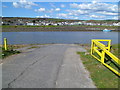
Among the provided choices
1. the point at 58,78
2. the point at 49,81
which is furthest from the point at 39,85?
the point at 58,78

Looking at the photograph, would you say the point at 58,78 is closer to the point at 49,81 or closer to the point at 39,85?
the point at 49,81

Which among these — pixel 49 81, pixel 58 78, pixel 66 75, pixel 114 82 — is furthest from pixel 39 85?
pixel 114 82

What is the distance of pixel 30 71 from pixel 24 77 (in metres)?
0.80

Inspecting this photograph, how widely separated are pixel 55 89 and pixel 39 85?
63 cm

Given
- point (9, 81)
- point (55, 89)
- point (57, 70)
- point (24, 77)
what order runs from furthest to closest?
point (57, 70) < point (24, 77) < point (9, 81) < point (55, 89)

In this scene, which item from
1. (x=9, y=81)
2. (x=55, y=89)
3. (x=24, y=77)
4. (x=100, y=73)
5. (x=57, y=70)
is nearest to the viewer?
(x=55, y=89)

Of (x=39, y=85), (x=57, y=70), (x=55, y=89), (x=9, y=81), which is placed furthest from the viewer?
(x=57, y=70)

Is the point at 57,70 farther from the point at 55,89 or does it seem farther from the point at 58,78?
the point at 55,89

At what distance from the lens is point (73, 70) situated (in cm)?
689

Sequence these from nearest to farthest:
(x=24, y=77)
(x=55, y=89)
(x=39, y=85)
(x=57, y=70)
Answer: (x=55, y=89), (x=39, y=85), (x=24, y=77), (x=57, y=70)

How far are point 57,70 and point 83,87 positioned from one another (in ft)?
6.65

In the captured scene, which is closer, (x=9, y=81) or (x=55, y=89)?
(x=55, y=89)

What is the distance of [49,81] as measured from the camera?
5.49 m

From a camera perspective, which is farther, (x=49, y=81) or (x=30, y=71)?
(x=30, y=71)
